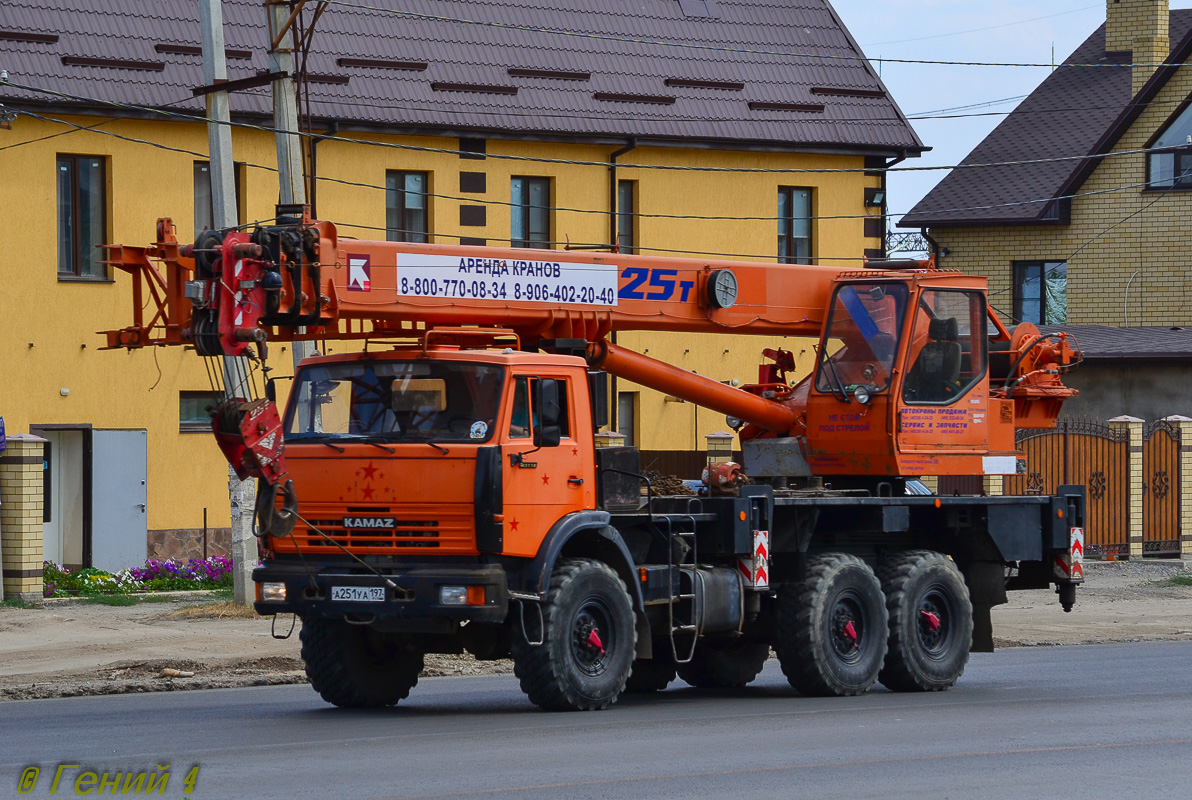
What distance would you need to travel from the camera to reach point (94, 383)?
28.6 meters

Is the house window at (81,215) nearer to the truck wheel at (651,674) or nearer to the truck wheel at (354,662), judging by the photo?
the truck wheel at (651,674)

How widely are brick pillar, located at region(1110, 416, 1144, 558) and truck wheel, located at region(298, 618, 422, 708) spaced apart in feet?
65.5

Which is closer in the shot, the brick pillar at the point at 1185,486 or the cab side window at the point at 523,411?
the cab side window at the point at 523,411

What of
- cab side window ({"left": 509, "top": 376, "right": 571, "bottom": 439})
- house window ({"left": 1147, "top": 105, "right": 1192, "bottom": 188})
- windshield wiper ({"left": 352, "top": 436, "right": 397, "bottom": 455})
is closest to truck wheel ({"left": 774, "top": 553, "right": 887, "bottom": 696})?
cab side window ({"left": 509, "top": 376, "right": 571, "bottom": 439})

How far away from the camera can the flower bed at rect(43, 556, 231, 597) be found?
85.1 ft

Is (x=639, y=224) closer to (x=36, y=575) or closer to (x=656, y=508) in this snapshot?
(x=36, y=575)

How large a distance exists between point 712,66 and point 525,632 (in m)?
23.2

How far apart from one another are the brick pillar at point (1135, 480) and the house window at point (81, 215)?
17.2 meters

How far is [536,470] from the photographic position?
13320 mm

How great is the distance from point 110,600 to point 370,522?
1224 centimetres

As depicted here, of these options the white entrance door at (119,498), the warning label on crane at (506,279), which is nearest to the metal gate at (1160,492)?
the white entrance door at (119,498)

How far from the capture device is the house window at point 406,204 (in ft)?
104

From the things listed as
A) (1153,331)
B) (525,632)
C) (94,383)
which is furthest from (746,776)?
(1153,331)

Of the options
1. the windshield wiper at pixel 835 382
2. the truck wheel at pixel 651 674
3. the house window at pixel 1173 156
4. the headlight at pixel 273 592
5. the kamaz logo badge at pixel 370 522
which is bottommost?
the truck wheel at pixel 651 674
